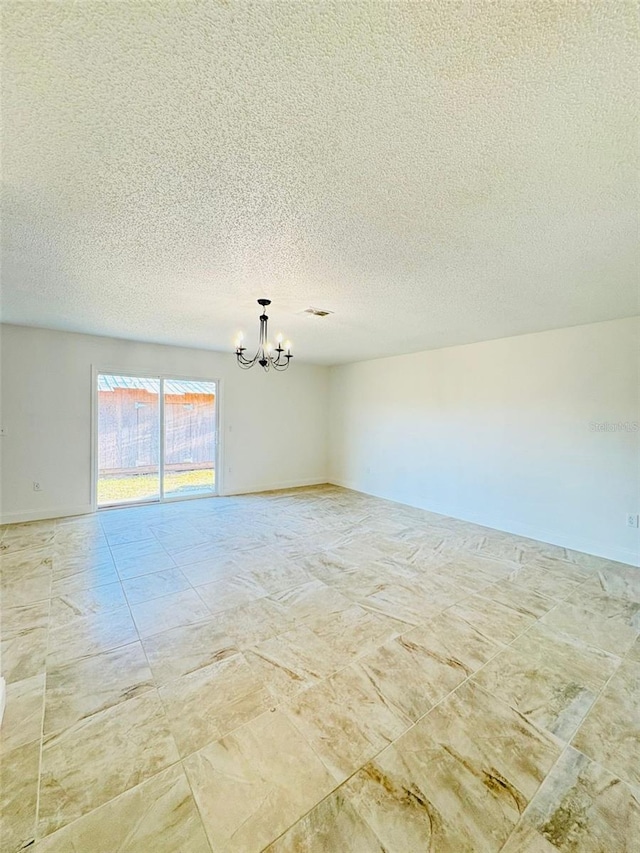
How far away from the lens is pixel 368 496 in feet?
20.9

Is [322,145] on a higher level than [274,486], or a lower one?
higher

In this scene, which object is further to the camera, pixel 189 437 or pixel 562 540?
pixel 189 437

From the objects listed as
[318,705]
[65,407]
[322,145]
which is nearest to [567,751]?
[318,705]

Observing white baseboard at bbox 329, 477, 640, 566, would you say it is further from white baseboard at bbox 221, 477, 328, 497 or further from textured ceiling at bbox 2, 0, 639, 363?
white baseboard at bbox 221, 477, 328, 497

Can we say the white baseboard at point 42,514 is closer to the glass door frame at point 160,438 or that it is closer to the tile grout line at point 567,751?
the glass door frame at point 160,438

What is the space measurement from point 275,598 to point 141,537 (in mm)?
2186

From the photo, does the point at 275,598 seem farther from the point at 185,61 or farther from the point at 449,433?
the point at 449,433

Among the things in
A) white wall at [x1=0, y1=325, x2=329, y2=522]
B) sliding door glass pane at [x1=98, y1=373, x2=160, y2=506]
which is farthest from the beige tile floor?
sliding door glass pane at [x1=98, y1=373, x2=160, y2=506]

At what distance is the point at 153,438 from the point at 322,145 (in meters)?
5.20

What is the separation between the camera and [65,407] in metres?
4.83

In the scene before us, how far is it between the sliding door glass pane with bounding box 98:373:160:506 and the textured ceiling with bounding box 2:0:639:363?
259 centimetres

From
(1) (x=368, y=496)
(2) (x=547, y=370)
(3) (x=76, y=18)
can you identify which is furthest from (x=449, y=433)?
(3) (x=76, y=18)

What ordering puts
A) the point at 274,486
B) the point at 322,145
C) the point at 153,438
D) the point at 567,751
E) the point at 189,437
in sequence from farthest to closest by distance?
1. the point at 274,486
2. the point at 189,437
3. the point at 153,438
4. the point at 567,751
5. the point at 322,145

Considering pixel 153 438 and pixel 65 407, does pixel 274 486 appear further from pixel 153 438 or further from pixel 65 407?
pixel 65 407
